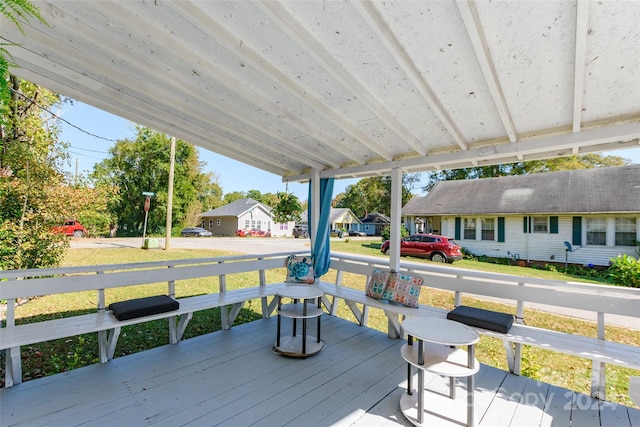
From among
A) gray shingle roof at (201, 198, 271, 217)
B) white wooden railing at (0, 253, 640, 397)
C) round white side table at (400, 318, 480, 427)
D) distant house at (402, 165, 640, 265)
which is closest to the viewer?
round white side table at (400, 318, 480, 427)

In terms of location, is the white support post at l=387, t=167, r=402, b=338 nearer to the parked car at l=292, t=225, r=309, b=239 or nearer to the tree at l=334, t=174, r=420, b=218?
the parked car at l=292, t=225, r=309, b=239

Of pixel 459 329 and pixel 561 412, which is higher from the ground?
pixel 459 329

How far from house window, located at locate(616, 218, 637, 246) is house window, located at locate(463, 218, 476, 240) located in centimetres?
404

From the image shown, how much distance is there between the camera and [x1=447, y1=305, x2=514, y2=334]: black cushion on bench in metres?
2.52

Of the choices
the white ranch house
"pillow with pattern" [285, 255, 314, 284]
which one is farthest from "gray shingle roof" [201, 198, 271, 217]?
the white ranch house

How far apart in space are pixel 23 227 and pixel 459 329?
6.14 metres

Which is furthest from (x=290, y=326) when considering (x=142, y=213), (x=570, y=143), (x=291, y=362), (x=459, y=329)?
(x=142, y=213)

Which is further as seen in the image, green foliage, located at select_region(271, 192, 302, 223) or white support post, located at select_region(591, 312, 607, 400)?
green foliage, located at select_region(271, 192, 302, 223)

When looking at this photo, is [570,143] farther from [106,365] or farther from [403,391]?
[106,365]

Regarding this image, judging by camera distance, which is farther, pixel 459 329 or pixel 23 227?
pixel 23 227

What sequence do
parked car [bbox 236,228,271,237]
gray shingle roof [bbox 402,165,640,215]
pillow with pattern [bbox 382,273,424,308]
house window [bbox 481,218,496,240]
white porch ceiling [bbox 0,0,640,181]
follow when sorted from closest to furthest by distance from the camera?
white porch ceiling [bbox 0,0,640,181]
pillow with pattern [bbox 382,273,424,308]
gray shingle roof [bbox 402,165,640,215]
house window [bbox 481,218,496,240]
parked car [bbox 236,228,271,237]

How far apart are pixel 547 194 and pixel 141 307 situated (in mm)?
12679

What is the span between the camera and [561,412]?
217 cm

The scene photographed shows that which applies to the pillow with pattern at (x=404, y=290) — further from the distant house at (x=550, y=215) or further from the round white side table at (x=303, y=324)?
the distant house at (x=550, y=215)
